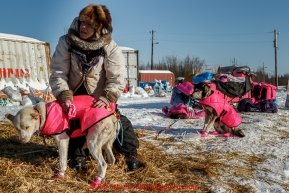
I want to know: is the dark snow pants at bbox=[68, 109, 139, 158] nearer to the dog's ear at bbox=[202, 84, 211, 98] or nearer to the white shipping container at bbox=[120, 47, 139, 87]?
the dog's ear at bbox=[202, 84, 211, 98]

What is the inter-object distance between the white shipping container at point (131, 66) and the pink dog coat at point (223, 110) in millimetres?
13203

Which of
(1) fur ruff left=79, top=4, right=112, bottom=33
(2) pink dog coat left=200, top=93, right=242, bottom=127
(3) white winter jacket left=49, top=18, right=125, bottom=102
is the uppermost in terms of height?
(1) fur ruff left=79, top=4, right=112, bottom=33

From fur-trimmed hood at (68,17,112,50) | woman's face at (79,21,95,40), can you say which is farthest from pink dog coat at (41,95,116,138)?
woman's face at (79,21,95,40)

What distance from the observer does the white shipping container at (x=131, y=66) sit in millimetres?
17695

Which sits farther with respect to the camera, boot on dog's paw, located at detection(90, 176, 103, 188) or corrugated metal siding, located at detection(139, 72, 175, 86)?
corrugated metal siding, located at detection(139, 72, 175, 86)

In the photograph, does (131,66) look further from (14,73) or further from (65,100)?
(65,100)

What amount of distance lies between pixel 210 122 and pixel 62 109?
2.73 metres

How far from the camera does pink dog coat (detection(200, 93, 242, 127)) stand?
4.64 metres

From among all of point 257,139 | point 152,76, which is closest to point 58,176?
point 257,139

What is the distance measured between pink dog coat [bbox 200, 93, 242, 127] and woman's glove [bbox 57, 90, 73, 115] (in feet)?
8.31

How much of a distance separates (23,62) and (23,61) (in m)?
0.04

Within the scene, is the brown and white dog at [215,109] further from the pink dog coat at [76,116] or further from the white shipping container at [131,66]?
the white shipping container at [131,66]

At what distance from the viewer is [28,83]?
11.0 metres

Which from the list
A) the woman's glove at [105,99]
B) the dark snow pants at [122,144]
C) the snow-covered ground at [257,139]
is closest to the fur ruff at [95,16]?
the woman's glove at [105,99]
